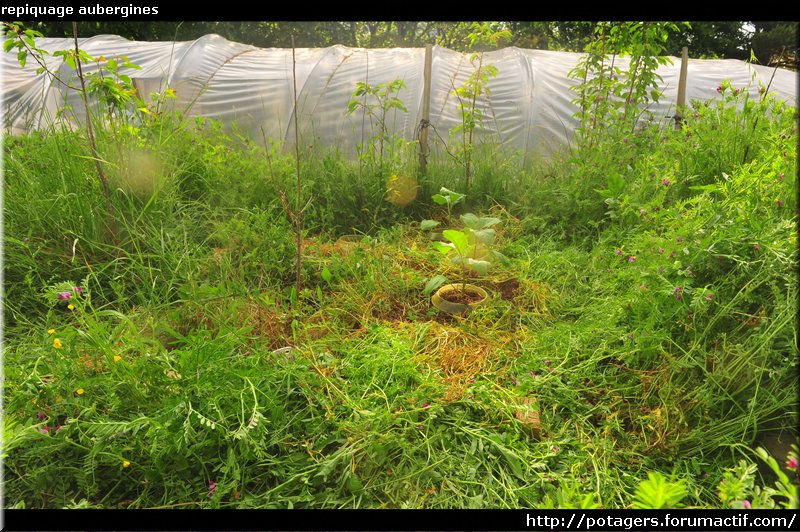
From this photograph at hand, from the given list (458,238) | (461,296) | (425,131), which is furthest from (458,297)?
(425,131)

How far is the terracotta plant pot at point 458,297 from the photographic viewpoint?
2.70 m

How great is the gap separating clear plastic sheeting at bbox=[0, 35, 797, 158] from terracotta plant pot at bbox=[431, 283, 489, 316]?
8.73 ft

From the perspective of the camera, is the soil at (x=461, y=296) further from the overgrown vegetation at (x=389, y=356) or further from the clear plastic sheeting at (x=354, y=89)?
the clear plastic sheeting at (x=354, y=89)

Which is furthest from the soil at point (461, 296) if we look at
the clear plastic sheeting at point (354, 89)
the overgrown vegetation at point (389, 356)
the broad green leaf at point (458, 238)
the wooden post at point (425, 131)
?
the clear plastic sheeting at point (354, 89)

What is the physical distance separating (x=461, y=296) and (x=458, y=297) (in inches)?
0.8

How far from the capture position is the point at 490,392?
6.58ft

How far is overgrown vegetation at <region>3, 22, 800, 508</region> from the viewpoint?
160 cm

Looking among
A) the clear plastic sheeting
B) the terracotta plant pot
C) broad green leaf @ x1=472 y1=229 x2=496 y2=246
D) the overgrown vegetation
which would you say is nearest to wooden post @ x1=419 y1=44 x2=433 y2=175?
the clear plastic sheeting

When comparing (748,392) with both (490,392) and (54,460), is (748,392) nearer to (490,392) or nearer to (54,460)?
(490,392)

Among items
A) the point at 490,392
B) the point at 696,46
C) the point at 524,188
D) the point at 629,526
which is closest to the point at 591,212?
the point at 524,188

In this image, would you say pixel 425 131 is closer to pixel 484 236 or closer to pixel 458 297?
pixel 484 236

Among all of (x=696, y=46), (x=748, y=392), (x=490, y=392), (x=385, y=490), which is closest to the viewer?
(x=385, y=490)

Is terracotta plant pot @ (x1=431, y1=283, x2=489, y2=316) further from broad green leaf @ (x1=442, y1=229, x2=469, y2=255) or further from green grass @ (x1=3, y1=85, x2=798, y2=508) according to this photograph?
broad green leaf @ (x1=442, y1=229, x2=469, y2=255)

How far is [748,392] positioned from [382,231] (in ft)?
8.06
